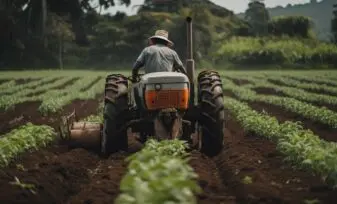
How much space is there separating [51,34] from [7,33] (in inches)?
189

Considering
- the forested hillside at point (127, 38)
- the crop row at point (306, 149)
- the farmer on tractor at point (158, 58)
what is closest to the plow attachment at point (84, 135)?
the farmer on tractor at point (158, 58)

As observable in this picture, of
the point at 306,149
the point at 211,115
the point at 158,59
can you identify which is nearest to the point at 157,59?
the point at 158,59

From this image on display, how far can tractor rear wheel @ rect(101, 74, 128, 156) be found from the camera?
901cm

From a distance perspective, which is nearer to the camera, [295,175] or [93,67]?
[295,175]

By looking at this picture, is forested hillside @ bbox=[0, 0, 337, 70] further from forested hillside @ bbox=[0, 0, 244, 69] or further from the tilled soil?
the tilled soil

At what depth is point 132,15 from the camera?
Result: 62.7 m

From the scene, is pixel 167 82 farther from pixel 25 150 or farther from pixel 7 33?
pixel 7 33

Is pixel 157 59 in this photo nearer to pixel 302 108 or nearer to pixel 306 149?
pixel 306 149

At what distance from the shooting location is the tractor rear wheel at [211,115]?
8.93 meters

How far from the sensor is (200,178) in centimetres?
712

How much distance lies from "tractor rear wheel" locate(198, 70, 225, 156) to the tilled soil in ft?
0.64

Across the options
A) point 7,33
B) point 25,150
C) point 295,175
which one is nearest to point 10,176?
point 25,150

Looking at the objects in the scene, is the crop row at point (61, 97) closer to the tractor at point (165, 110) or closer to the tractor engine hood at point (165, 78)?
the tractor at point (165, 110)

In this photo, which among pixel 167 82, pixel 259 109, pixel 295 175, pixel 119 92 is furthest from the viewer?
pixel 259 109
